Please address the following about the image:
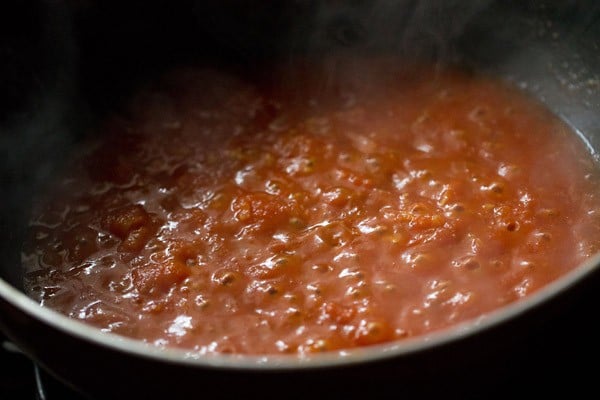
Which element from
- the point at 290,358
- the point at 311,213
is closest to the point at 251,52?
the point at 311,213

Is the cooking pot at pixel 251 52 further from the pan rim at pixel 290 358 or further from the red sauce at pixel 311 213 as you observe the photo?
the pan rim at pixel 290 358

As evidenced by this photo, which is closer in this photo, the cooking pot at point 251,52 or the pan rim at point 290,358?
the pan rim at point 290,358

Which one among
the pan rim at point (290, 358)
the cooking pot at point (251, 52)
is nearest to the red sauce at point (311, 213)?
the cooking pot at point (251, 52)

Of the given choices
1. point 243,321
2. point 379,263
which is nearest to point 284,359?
point 243,321

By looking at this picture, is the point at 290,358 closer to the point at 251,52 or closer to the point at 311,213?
the point at 311,213

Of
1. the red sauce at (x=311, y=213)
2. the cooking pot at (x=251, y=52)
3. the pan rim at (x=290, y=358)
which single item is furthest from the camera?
the cooking pot at (x=251, y=52)

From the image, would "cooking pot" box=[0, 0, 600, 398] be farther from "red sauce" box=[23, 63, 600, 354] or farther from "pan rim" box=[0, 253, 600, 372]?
"pan rim" box=[0, 253, 600, 372]

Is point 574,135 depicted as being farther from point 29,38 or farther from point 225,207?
point 29,38

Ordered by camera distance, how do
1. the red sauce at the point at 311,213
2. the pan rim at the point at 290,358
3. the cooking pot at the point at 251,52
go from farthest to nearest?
the cooking pot at the point at 251,52, the red sauce at the point at 311,213, the pan rim at the point at 290,358
